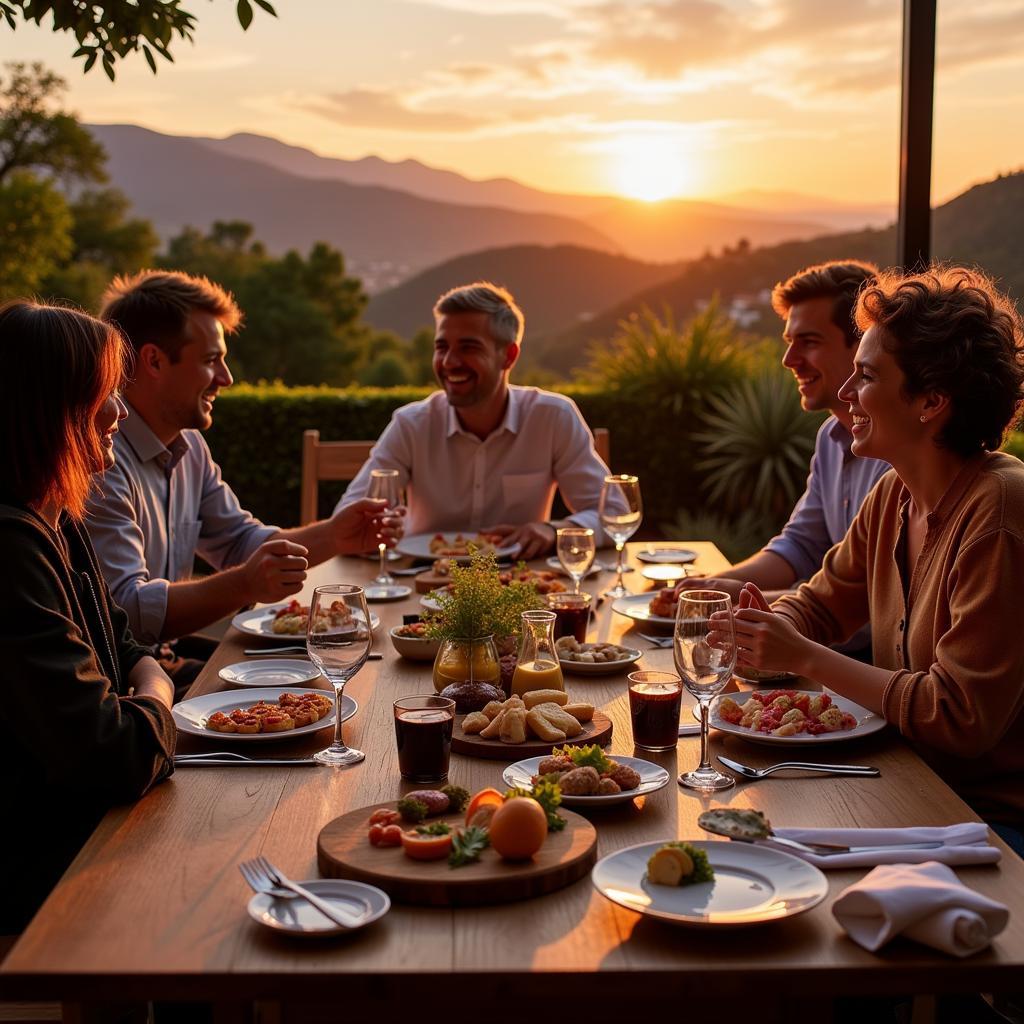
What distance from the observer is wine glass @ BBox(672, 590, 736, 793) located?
1.71 metres

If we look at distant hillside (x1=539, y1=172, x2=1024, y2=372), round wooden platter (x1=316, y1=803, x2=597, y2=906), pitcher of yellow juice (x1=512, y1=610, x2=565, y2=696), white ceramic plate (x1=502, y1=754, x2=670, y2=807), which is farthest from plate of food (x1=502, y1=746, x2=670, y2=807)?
distant hillside (x1=539, y1=172, x2=1024, y2=372)

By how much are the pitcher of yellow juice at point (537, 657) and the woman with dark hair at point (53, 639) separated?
564mm

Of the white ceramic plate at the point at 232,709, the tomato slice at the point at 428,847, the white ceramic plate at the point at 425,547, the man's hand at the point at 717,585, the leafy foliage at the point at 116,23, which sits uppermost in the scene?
the leafy foliage at the point at 116,23

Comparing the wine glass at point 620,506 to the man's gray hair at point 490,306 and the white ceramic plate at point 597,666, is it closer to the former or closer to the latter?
the white ceramic plate at point 597,666

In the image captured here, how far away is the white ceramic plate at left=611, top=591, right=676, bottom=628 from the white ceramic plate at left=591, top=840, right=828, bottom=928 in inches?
45.5

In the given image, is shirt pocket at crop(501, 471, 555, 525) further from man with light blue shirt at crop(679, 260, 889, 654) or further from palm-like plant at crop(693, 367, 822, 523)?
palm-like plant at crop(693, 367, 822, 523)

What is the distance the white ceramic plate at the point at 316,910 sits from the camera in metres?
1.25

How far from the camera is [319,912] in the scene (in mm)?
1298

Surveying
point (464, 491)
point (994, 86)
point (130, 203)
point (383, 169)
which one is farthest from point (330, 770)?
point (130, 203)

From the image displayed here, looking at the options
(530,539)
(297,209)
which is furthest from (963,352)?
(297,209)

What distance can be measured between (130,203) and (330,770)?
122 ft

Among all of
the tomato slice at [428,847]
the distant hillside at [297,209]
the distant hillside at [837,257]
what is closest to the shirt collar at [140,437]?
the tomato slice at [428,847]

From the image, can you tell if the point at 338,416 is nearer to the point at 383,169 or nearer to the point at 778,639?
the point at 778,639

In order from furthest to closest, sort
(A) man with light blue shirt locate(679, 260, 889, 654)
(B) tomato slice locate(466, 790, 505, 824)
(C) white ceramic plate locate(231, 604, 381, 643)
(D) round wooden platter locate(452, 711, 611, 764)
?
(A) man with light blue shirt locate(679, 260, 889, 654), (C) white ceramic plate locate(231, 604, 381, 643), (D) round wooden platter locate(452, 711, 611, 764), (B) tomato slice locate(466, 790, 505, 824)
